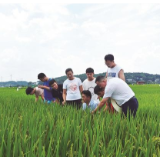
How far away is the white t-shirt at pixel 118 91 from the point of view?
127 inches

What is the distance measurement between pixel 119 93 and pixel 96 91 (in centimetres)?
34

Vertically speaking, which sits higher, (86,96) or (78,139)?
(86,96)

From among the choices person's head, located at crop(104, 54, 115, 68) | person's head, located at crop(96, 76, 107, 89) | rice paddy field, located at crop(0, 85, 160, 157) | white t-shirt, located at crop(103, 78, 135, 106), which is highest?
person's head, located at crop(104, 54, 115, 68)

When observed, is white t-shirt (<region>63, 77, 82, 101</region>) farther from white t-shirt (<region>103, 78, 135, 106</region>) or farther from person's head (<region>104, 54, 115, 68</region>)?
white t-shirt (<region>103, 78, 135, 106</region>)

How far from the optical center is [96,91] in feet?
11.5

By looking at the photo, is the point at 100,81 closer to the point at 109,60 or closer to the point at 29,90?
the point at 109,60

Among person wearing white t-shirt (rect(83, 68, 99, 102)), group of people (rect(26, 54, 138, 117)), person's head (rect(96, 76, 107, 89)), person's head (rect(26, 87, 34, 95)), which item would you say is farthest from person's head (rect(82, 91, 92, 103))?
person's head (rect(26, 87, 34, 95))

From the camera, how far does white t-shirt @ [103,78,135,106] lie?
127 inches

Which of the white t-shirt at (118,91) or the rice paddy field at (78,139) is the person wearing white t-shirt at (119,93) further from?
the rice paddy field at (78,139)

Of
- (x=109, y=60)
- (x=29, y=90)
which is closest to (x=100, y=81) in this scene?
(x=109, y=60)

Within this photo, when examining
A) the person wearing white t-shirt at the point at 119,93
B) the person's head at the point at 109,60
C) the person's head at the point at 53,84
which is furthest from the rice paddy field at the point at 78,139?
the person's head at the point at 53,84

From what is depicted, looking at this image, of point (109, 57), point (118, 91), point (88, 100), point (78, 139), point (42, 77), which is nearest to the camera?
point (78, 139)

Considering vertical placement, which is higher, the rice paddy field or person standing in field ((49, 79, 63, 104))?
person standing in field ((49, 79, 63, 104))

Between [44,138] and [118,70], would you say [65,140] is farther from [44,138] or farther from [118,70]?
[118,70]
